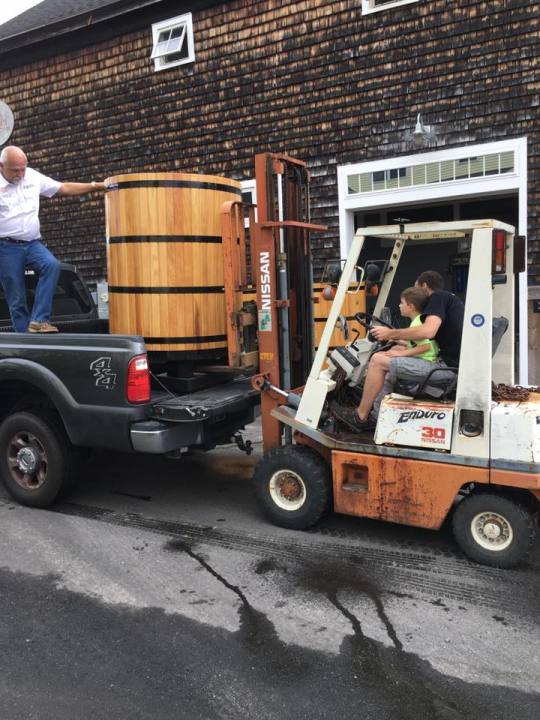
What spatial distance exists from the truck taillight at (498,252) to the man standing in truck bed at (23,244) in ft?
10.9

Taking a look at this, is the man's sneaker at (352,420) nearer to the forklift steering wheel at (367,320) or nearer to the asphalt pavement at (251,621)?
the forklift steering wheel at (367,320)

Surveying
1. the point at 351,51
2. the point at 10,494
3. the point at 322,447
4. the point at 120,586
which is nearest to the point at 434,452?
the point at 322,447

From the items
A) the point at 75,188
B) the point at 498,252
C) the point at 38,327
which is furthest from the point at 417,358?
the point at 75,188

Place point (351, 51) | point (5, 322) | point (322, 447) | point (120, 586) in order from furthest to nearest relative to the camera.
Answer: point (351, 51), point (5, 322), point (322, 447), point (120, 586)

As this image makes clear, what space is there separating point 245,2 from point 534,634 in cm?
1061

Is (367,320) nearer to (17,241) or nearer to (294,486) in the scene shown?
(294,486)

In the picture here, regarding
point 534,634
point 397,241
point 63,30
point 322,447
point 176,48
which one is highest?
point 63,30

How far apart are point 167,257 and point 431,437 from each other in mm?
2394

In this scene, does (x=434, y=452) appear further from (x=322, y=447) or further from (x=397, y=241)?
(x=397, y=241)

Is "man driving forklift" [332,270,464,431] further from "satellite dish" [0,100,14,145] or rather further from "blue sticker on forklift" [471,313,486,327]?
"satellite dish" [0,100,14,145]

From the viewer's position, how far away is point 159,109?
38.5 feet

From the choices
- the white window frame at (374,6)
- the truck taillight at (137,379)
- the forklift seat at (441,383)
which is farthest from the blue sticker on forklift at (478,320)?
the white window frame at (374,6)

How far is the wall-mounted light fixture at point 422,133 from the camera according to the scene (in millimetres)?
9133

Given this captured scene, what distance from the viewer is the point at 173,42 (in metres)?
11.4
